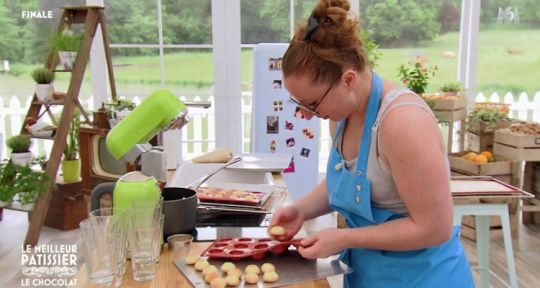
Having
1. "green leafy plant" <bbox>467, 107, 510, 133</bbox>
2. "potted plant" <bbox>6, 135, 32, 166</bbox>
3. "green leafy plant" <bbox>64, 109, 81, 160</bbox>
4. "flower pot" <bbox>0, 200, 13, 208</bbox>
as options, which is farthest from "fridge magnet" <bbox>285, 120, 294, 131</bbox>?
"flower pot" <bbox>0, 200, 13, 208</bbox>

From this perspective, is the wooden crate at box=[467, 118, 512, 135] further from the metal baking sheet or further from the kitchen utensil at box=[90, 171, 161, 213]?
the kitchen utensil at box=[90, 171, 161, 213]

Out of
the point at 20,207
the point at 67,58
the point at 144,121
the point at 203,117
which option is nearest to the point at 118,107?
the point at 67,58

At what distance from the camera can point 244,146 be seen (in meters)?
4.46

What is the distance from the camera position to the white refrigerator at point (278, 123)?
12.5 ft

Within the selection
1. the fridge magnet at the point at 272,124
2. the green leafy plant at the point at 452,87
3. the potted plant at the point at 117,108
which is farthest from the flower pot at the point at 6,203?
the green leafy plant at the point at 452,87

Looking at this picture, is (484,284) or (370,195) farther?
(484,284)

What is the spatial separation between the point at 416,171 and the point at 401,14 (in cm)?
371

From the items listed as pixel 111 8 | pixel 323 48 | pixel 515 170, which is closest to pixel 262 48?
pixel 111 8

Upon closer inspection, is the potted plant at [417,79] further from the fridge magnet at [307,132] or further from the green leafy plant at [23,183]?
the green leafy plant at [23,183]

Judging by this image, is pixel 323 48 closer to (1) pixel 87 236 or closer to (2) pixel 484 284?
(1) pixel 87 236

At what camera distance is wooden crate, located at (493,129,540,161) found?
369cm

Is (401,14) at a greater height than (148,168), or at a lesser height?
greater

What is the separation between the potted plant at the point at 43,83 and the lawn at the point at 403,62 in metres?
0.59

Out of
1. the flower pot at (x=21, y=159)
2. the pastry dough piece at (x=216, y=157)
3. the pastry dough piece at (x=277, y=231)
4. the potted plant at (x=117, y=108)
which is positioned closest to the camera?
the pastry dough piece at (x=277, y=231)
